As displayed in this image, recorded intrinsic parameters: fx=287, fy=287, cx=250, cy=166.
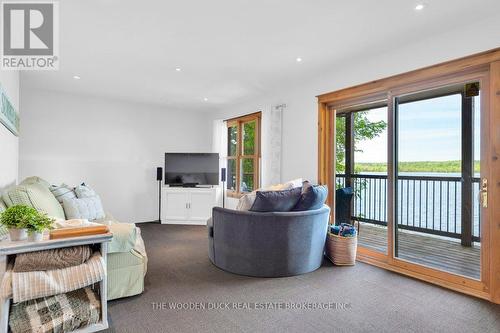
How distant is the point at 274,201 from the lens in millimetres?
2955

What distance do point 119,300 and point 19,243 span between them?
1.10m

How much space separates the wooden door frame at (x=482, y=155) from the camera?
2.47 meters

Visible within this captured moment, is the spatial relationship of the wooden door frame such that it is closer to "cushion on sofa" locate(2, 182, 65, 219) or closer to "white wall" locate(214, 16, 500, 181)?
"white wall" locate(214, 16, 500, 181)

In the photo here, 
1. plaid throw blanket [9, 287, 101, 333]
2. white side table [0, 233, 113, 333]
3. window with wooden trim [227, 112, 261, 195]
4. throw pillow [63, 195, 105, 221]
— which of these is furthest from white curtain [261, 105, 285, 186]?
plaid throw blanket [9, 287, 101, 333]

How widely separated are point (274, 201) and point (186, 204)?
3.16 metres

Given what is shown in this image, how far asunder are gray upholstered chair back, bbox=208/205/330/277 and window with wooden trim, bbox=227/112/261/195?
2.28 m

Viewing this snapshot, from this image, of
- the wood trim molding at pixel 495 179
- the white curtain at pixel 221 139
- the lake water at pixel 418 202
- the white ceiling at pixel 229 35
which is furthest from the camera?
the white curtain at pixel 221 139

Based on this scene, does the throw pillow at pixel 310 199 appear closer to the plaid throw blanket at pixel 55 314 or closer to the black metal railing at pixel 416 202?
the black metal railing at pixel 416 202

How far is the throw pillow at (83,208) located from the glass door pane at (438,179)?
144 inches

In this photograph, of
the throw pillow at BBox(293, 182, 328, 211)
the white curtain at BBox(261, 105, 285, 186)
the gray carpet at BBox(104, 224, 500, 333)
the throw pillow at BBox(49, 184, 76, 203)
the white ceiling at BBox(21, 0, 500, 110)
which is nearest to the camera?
the gray carpet at BBox(104, 224, 500, 333)

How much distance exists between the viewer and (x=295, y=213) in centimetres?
298

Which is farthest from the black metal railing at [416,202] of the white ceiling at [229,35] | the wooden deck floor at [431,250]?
the white ceiling at [229,35]

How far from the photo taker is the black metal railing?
3611 millimetres

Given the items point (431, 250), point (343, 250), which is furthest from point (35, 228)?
point (431, 250)
